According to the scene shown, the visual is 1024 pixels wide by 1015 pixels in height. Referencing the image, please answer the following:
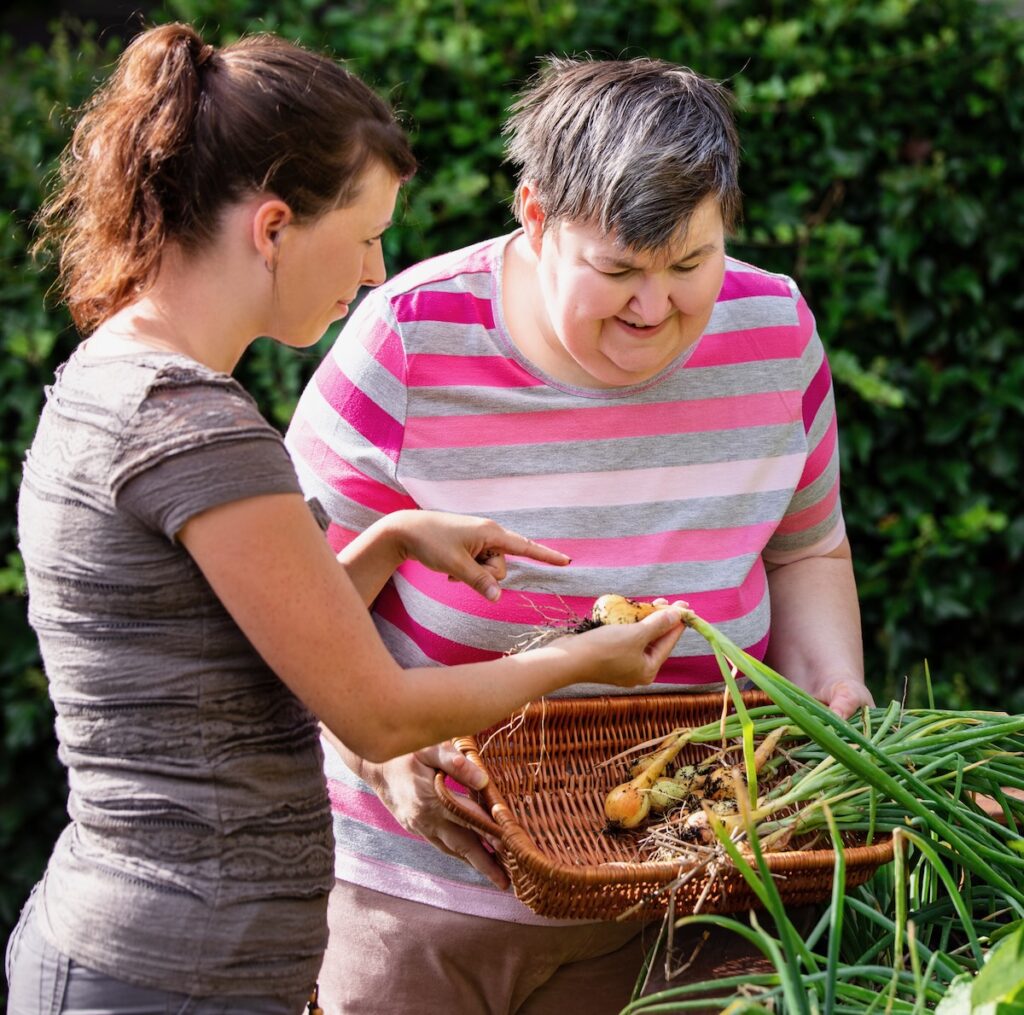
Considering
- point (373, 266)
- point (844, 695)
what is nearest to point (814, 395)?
point (844, 695)

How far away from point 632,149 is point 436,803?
0.83 metres

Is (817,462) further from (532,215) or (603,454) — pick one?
(532,215)

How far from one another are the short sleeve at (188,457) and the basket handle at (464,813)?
48 centimetres

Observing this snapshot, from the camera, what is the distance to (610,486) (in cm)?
190

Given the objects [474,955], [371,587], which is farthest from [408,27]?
[474,955]

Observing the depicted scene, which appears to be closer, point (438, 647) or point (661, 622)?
point (661, 622)

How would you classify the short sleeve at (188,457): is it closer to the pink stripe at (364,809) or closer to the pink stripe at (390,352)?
the pink stripe at (390,352)

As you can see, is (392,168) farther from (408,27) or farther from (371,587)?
(408,27)

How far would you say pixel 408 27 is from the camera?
3.15 meters

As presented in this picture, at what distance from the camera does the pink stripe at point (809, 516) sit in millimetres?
2055

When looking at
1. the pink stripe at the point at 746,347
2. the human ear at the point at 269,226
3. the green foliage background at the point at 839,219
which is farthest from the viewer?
the green foliage background at the point at 839,219

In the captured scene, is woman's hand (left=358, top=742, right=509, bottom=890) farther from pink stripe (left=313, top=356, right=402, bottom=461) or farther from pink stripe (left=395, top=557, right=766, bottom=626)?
pink stripe (left=313, top=356, right=402, bottom=461)

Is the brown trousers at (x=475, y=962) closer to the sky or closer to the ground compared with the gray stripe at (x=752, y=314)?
closer to the ground

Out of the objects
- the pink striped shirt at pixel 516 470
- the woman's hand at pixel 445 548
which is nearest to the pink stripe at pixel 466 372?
the pink striped shirt at pixel 516 470
